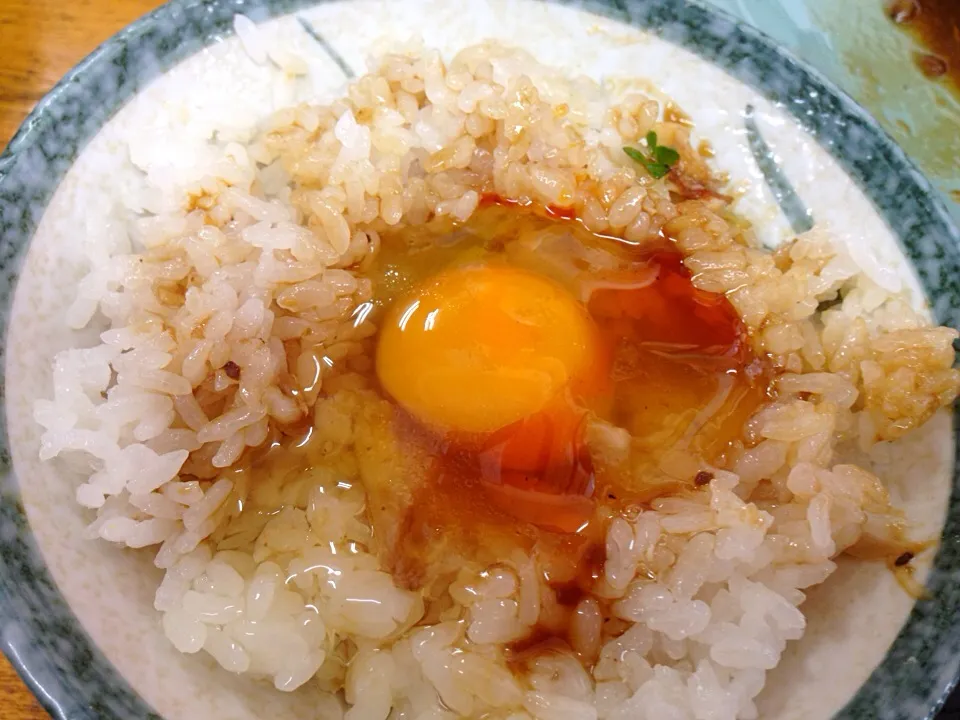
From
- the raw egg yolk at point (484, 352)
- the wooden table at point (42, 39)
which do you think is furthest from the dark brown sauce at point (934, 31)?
the wooden table at point (42, 39)

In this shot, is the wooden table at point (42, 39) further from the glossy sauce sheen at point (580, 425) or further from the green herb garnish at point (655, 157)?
the green herb garnish at point (655, 157)

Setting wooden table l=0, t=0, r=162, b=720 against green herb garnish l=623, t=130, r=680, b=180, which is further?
wooden table l=0, t=0, r=162, b=720

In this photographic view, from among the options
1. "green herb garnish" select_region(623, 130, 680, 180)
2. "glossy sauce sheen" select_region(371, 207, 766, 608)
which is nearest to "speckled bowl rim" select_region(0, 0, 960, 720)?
"green herb garnish" select_region(623, 130, 680, 180)

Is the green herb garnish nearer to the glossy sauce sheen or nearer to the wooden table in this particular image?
the glossy sauce sheen

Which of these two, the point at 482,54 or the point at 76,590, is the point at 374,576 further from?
the point at 482,54

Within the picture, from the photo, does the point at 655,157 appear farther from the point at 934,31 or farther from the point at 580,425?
the point at 934,31

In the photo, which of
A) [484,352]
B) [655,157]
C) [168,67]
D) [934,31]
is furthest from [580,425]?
[934,31]
